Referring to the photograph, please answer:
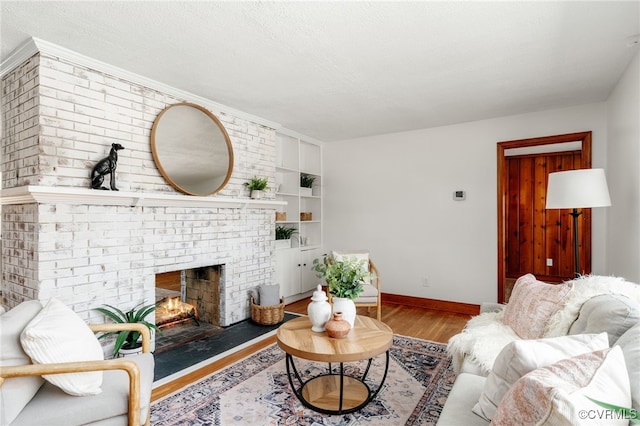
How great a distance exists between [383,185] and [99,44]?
3.76 meters

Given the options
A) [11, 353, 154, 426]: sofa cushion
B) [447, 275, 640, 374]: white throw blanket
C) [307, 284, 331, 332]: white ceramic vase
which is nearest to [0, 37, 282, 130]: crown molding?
[11, 353, 154, 426]: sofa cushion

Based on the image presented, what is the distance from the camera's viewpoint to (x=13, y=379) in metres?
1.45

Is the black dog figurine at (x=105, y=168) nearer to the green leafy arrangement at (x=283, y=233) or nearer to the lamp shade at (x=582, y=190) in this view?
the green leafy arrangement at (x=283, y=233)

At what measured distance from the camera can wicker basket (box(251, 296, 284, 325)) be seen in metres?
3.80

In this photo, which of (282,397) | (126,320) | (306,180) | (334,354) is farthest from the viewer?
(306,180)

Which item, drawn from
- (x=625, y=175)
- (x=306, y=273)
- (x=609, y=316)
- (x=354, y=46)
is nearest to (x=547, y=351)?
(x=609, y=316)

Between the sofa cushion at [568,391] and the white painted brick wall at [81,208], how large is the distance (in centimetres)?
280

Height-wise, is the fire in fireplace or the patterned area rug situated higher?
the fire in fireplace

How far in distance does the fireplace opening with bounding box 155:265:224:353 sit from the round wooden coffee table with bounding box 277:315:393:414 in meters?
1.55

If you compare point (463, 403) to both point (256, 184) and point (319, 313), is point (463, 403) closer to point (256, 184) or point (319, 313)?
point (319, 313)

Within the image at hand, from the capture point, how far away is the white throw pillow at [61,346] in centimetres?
146

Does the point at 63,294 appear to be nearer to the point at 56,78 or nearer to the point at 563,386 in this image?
the point at 56,78

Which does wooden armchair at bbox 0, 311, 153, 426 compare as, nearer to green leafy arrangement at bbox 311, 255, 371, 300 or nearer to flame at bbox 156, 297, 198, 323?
green leafy arrangement at bbox 311, 255, 371, 300

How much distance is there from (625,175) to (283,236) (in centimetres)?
377
